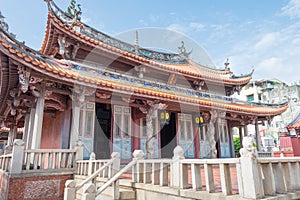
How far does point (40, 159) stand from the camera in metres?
6.18

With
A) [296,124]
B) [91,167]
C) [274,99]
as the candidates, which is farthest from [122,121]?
[274,99]

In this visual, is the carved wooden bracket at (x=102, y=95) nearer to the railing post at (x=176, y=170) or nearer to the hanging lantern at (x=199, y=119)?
the railing post at (x=176, y=170)

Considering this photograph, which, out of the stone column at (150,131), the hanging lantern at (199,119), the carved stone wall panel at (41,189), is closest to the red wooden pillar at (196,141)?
the hanging lantern at (199,119)

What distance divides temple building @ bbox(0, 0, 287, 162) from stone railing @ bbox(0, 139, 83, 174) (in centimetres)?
39

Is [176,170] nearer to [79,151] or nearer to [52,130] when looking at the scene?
[79,151]

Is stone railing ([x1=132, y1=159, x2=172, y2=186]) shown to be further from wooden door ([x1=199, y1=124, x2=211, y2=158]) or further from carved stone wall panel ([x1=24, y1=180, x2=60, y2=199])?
wooden door ([x1=199, y1=124, x2=211, y2=158])

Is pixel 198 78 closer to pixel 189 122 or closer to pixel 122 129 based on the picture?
pixel 189 122

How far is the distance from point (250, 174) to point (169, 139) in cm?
878

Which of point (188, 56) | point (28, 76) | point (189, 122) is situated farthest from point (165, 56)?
point (28, 76)

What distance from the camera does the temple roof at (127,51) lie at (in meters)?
8.04

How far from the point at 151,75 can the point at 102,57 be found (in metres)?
2.97

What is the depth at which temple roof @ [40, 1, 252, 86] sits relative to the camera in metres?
8.04

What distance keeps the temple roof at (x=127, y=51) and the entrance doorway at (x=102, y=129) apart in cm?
269

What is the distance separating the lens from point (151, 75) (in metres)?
11.6
